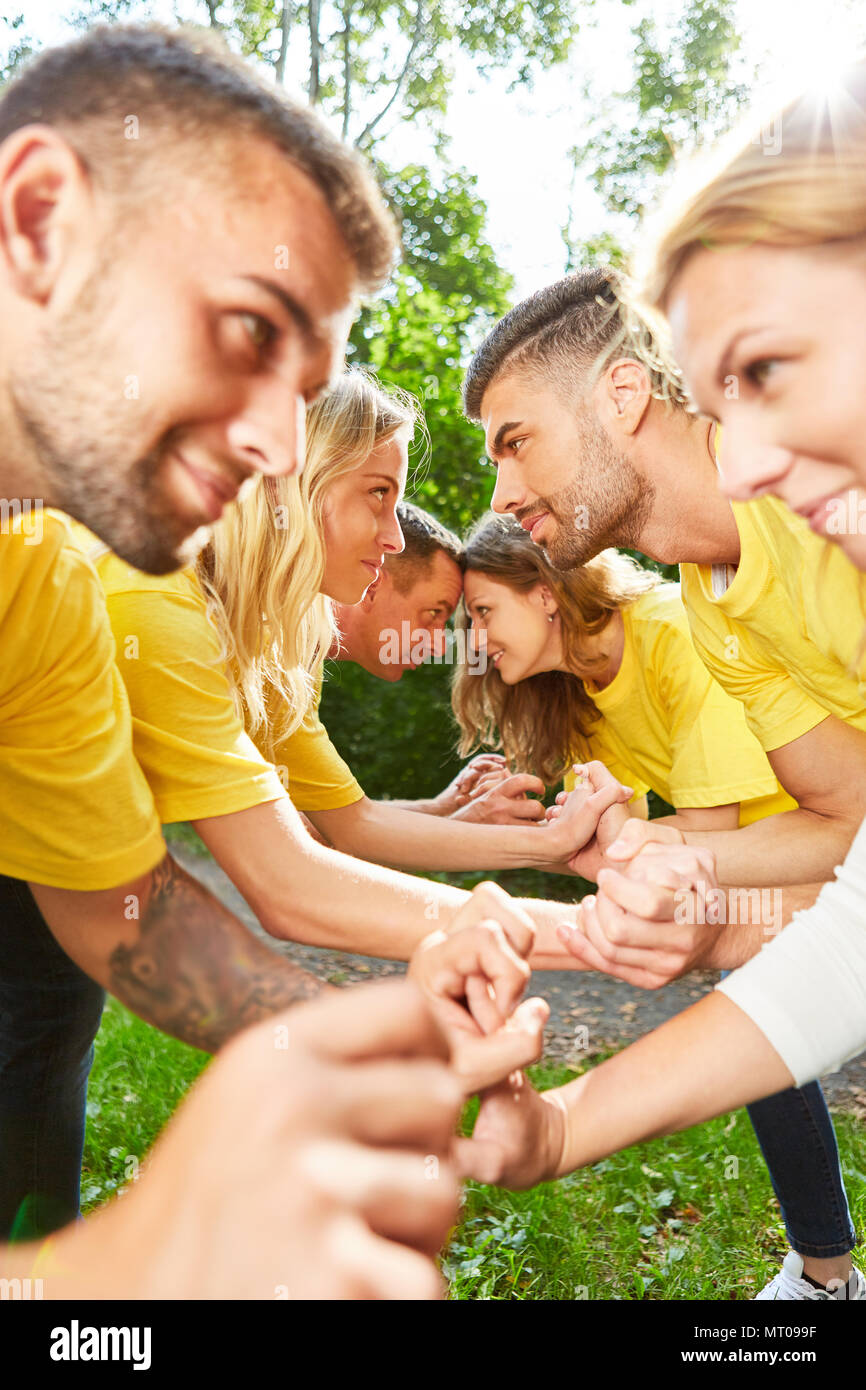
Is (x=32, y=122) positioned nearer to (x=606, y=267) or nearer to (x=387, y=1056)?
(x=387, y=1056)

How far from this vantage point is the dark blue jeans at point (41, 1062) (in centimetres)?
120

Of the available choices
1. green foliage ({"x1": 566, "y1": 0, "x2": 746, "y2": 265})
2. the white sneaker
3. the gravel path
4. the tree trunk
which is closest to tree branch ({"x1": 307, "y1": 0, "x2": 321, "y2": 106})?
the tree trunk

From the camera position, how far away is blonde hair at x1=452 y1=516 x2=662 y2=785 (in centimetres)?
191

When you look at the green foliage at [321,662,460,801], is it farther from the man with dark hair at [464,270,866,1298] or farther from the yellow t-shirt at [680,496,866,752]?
Result: the yellow t-shirt at [680,496,866,752]

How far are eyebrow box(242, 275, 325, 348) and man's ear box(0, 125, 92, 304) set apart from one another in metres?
0.11

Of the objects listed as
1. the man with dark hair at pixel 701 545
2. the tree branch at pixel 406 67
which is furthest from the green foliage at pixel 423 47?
the man with dark hair at pixel 701 545

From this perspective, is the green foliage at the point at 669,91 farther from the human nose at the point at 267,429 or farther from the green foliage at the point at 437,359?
the human nose at the point at 267,429

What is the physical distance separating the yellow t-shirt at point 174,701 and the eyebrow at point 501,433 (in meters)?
0.63

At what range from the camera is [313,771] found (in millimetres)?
1499

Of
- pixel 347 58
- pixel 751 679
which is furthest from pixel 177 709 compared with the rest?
pixel 347 58

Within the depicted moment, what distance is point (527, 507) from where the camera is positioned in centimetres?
152

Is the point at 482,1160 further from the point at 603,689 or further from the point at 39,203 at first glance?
the point at 603,689

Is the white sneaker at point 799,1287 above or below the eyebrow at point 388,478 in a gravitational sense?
below
